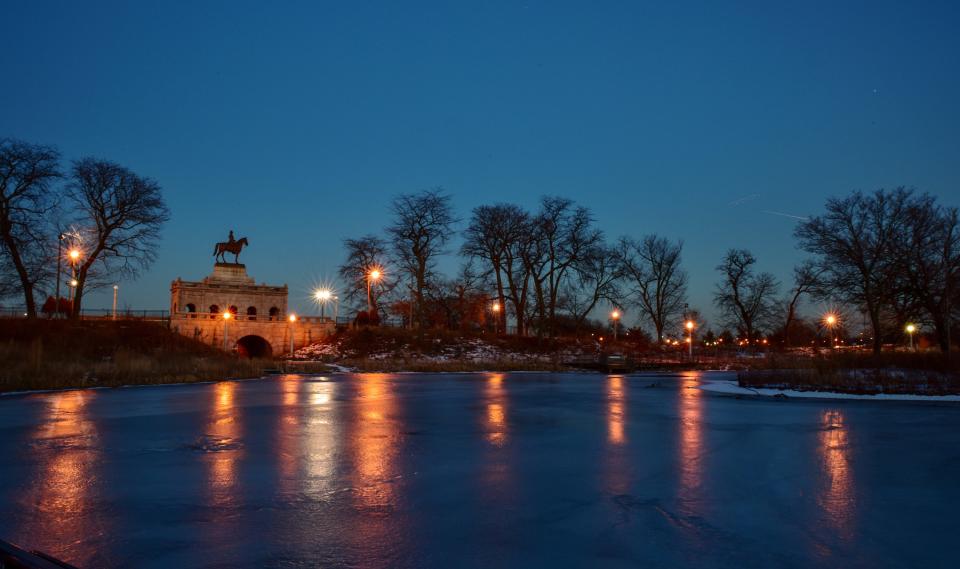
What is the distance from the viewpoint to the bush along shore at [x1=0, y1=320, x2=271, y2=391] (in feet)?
80.0

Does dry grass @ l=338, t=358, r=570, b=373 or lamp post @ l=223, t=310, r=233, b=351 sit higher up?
lamp post @ l=223, t=310, r=233, b=351

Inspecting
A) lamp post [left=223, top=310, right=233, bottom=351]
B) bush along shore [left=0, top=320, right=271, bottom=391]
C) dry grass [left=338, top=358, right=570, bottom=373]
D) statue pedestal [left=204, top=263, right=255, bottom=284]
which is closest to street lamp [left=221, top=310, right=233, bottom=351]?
lamp post [left=223, top=310, right=233, bottom=351]

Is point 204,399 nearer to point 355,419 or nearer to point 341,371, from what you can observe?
point 355,419

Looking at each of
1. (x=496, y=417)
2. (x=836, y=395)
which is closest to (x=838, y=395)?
A: (x=836, y=395)

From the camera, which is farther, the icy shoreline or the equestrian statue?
the equestrian statue

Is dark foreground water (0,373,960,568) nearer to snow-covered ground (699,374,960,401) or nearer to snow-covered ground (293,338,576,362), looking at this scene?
snow-covered ground (699,374,960,401)

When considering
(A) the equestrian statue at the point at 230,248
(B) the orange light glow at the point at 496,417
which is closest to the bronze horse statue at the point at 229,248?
(A) the equestrian statue at the point at 230,248

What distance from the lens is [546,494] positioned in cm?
736

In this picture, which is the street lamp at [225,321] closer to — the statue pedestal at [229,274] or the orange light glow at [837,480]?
the statue pedestal at [229,274]

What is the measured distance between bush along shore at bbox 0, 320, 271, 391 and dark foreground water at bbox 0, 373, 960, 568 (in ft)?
34.2

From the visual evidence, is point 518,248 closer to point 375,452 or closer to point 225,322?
point 225,322

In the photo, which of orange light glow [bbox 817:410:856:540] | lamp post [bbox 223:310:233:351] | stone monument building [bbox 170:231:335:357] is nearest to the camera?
orange light glow [bbox 817:410:856:540]

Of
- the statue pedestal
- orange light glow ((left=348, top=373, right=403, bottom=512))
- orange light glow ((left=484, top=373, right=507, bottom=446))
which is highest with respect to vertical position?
the statue pedestal

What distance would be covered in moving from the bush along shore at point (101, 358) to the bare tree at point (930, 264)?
1436 inches
